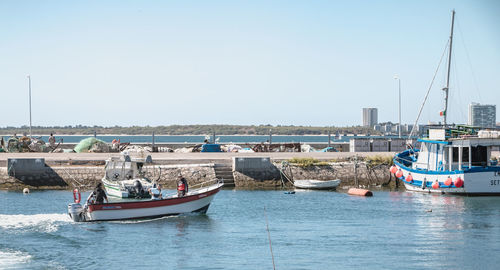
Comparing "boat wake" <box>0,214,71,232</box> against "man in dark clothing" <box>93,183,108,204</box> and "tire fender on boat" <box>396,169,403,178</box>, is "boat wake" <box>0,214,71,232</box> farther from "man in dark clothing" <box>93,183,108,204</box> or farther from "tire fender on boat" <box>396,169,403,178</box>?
"tire fender on boat" <box>396,169,403,178</box>

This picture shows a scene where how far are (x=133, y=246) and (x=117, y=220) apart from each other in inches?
217

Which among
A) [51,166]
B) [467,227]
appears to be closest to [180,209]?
[467,227]

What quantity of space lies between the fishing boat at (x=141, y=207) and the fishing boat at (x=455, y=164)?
1599 centimetres

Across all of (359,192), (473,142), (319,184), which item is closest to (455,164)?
(473,142)

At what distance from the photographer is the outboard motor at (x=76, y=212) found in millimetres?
31516

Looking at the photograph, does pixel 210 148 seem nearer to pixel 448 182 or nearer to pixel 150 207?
pixel 448 182

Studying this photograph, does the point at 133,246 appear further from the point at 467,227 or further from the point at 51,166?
the point at 51,166

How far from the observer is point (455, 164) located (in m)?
42.6

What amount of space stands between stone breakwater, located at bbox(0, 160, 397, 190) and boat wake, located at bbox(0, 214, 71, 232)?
39.2 feet

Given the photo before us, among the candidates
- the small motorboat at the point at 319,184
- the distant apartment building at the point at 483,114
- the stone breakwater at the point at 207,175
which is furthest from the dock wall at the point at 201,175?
the distant apartment building at the point at 483,114

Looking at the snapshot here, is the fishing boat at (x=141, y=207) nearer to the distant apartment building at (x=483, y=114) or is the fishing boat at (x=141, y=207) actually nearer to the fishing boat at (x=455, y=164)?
the fishing boat at (x=455, y=164)

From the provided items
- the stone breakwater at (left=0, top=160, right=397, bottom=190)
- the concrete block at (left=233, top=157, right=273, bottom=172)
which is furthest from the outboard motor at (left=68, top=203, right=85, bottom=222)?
the concrete block at (left=233, top=157, right=273, bottom=172)

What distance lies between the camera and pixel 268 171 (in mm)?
47125

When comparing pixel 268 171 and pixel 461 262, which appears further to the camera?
pixel 268 171
